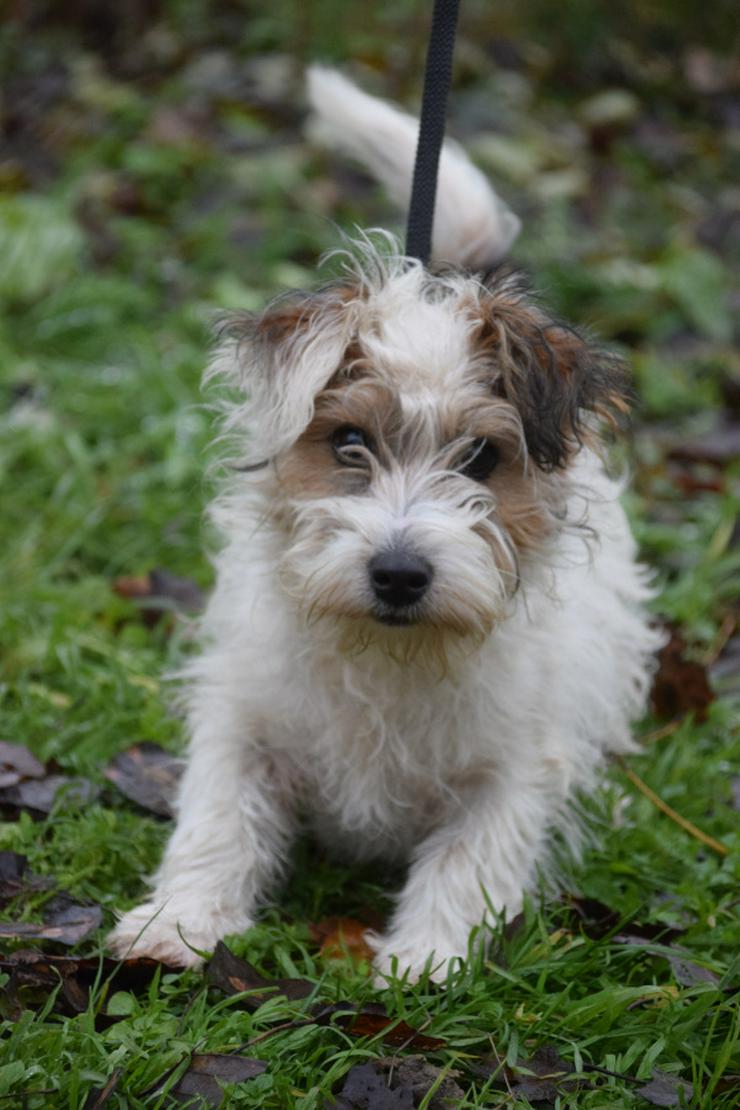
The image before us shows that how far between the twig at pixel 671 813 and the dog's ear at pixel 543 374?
1.10m

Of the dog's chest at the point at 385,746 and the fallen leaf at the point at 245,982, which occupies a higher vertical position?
the dog's chest at the point at 385,746

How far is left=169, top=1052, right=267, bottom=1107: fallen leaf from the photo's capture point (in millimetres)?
2404

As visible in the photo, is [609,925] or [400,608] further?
[609,925]

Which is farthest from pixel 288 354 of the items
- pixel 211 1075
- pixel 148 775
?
pixel 211 1075

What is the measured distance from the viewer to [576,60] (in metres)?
9.34

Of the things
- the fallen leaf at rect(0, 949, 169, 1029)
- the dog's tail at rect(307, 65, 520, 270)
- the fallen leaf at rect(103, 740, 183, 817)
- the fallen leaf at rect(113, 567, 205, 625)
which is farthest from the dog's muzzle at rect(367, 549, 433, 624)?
the fallen leaf at rect(113, 567, 205, 625)

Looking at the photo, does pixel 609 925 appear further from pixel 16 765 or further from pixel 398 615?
pixel 16 765

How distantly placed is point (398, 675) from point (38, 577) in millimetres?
1793

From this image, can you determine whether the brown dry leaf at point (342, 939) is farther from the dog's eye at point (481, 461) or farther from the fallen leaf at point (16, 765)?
the dog's eye at point (481, 461)

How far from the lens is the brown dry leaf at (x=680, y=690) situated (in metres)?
4.18

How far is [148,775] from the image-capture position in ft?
11.9

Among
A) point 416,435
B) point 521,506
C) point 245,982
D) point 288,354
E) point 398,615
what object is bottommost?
point 245,982

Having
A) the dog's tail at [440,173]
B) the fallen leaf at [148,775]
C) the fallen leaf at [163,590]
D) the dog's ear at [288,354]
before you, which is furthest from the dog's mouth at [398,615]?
the fallen leaf at [163,590]

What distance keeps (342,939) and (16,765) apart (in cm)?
99
